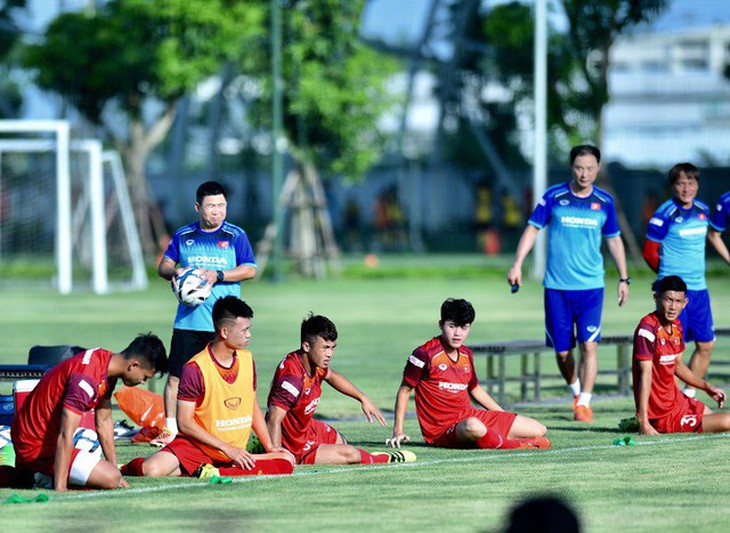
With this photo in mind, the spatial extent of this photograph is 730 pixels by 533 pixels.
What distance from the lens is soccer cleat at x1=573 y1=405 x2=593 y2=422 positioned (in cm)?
1295

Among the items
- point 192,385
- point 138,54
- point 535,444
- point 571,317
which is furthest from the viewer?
point 138,54

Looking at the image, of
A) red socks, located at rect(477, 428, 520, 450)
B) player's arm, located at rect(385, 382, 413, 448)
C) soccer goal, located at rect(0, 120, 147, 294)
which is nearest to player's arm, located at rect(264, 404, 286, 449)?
player's arm, located at rect(385, 382, 413, 448)

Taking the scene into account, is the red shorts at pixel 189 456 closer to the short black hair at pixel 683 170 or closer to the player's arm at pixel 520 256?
the player's arm at pixel 520 256

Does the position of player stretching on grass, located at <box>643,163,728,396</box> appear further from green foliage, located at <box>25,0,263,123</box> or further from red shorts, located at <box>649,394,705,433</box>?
green foliage, located at <box>25,0,263,123</box>

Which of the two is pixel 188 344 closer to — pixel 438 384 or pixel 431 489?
pixel 438 384

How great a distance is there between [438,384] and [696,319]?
3608 millimetres

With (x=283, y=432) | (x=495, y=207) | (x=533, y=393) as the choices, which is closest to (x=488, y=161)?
(x=495, y=207)

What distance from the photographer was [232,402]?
32.3ft

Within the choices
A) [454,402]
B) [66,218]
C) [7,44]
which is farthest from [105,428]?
[7,44]

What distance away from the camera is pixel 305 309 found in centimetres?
2681

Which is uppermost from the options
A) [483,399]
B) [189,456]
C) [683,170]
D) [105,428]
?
[683,170]

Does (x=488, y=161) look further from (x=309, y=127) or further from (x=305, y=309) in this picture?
(x=305, y=309)

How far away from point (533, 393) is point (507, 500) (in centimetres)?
713

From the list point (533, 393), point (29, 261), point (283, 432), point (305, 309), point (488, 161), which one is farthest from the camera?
point (488, 161)
